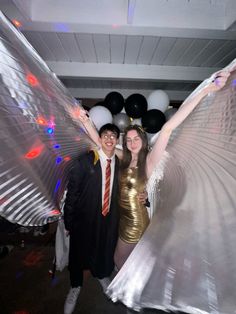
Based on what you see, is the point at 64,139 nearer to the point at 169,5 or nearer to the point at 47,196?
the point at 47,196

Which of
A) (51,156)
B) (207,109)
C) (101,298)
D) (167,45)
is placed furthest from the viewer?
(167,45)

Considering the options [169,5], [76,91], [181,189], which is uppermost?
[169,5]

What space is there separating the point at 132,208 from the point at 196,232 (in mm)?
738

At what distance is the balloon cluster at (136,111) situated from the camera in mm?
2637

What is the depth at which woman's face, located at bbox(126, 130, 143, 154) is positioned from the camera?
1.45 meters

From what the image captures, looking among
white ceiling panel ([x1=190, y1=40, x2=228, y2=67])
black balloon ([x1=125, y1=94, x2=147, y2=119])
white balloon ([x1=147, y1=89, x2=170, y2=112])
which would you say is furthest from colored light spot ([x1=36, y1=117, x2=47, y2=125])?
white balloon ([x1=147, y1=89, x2=170, y2=112])

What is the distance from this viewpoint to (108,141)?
5.00 feet

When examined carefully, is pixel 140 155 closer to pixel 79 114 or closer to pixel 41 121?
pixel 79 114

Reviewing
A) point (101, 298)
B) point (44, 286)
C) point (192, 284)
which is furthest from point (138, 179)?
point (44, 286)

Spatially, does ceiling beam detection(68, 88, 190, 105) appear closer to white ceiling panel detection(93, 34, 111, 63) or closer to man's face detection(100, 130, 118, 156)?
white ceiling panel detection(93, 34, 111, 63)

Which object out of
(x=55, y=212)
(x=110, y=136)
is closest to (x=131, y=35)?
(x=110, y=136)

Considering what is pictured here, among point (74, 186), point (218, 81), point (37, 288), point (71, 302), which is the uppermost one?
point (218, 81)

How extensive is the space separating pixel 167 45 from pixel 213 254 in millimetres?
2123

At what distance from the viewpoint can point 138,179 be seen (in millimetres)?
1382
